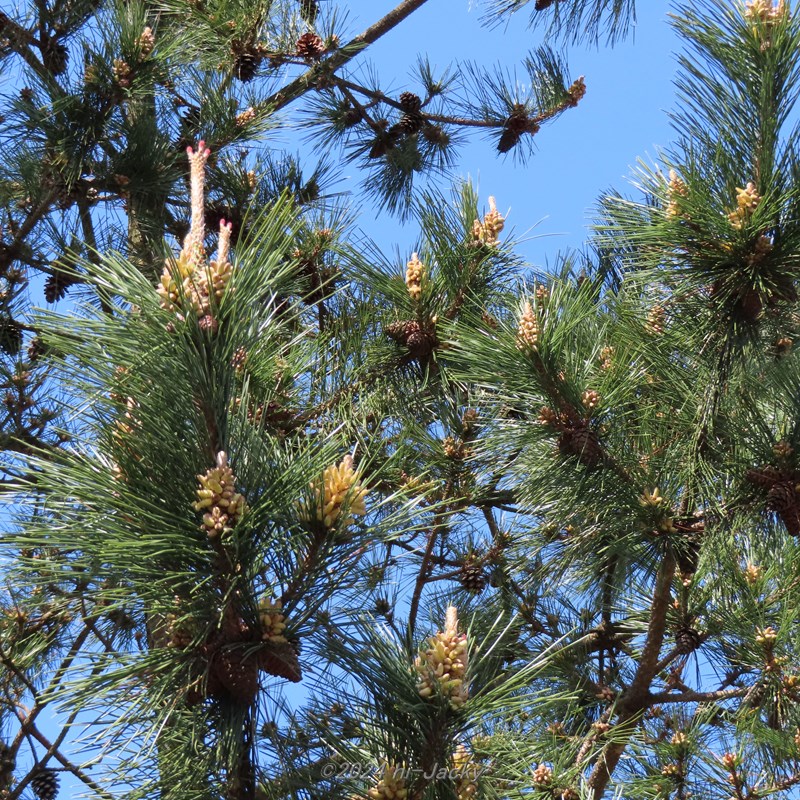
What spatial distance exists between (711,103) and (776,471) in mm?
546

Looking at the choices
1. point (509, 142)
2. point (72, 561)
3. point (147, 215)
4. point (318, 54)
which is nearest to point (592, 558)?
point (72, 561)

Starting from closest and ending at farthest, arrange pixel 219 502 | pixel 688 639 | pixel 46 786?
pixel 219 502 → pixel 688 639 → pixel 46 786

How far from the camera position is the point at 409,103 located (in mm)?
3295

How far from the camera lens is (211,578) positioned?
3.66 ft

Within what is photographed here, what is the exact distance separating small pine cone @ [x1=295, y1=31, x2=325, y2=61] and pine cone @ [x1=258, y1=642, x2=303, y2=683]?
197cm

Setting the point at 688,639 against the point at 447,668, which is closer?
the point at 447,668

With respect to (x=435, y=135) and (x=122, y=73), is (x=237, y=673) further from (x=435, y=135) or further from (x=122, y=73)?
(x=435, y=135)

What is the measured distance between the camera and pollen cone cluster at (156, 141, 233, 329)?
1.09 meters

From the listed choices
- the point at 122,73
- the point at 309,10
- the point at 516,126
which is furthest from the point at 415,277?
the point at 516,126

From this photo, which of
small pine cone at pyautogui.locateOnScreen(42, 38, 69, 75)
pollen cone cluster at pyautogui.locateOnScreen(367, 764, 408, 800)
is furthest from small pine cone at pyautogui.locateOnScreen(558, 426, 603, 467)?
small pine cone at pyautogui.locateOnScreen(42, 38, 69, 75)

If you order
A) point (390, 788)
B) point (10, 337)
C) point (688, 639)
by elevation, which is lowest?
point (390, 788)

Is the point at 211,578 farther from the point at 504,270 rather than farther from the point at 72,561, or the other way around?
the point at 504,270

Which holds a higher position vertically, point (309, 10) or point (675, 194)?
point (309, 10)

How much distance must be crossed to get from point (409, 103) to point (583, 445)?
2015mm
